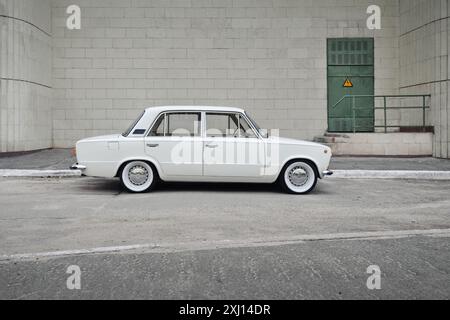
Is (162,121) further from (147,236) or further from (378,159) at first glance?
(378,159)

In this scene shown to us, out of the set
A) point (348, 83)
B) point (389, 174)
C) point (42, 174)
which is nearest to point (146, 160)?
point (42, 174)

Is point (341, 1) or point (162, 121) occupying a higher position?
point (341, 1)

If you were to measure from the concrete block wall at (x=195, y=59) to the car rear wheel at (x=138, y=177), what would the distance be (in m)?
7.99

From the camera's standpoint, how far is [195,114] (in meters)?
9.45

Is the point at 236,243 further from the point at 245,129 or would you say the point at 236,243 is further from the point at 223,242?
the point at 245,129

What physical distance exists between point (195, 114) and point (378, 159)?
272 inches

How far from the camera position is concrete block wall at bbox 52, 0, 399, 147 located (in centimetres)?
1698

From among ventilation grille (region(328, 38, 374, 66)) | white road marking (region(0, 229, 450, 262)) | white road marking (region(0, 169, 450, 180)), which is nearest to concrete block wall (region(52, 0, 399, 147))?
ventilation grille (region(328, 38, 374, 66))

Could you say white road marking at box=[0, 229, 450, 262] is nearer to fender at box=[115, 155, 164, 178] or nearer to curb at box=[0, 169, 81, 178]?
fender at box=[115, 155, 164, 178]

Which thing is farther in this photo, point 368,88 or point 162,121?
point 368,88

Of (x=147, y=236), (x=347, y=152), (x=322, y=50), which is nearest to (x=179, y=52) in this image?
(x=322, y=50)

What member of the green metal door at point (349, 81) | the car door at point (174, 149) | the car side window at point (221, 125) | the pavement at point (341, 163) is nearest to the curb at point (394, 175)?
the pavement at point (341, 163)
